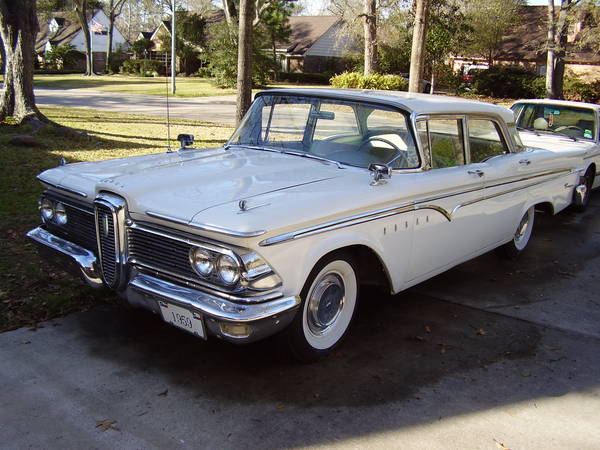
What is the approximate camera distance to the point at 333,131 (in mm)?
4586

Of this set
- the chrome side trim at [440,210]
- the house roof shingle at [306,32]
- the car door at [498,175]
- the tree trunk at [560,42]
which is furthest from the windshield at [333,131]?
the house roof shingle at [306,32]

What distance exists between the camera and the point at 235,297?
3139 millimetres

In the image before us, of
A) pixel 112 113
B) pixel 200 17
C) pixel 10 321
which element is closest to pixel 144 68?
pixel 200 17

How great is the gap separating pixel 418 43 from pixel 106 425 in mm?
13238

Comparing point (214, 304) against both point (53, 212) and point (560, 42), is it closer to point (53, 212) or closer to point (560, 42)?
point (53, 212)

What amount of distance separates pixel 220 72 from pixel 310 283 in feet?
103

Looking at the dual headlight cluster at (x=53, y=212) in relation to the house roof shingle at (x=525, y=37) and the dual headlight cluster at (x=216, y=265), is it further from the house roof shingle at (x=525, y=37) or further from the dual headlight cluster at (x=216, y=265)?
the house roof shingle at (x=525, y=37)

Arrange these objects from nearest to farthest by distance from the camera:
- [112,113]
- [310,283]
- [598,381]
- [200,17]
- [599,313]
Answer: [310,283] → [598,381] → [599,313] → [112,113] → [200,17]

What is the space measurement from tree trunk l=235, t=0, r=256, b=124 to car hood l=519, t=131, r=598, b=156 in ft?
16.3

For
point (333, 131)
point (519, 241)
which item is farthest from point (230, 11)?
point (333, 131)

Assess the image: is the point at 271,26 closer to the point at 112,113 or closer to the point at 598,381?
the point at 112,113

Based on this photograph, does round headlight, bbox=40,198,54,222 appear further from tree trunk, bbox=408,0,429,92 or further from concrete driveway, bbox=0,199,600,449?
tree trunk, bbox=408,0,429,92

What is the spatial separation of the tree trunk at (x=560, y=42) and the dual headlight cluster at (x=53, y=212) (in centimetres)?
2541

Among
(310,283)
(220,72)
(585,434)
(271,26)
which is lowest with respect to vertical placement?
(585,434)
